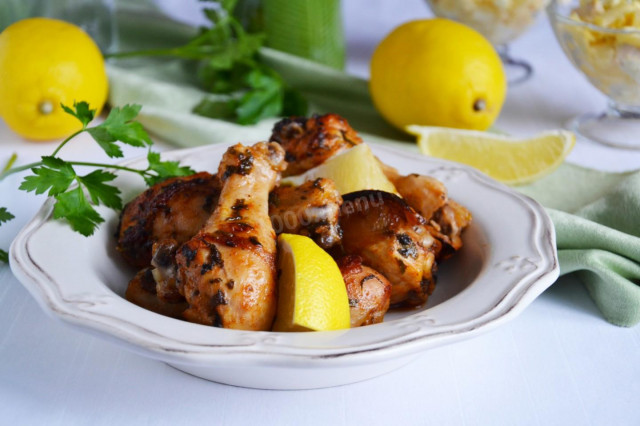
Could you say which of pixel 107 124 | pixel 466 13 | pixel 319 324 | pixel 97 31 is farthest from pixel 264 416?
pixel 97 31

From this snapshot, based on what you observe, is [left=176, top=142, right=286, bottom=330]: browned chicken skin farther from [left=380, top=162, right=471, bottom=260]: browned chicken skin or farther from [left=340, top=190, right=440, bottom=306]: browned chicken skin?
[left=380, top=162, right=471, bottom=260]: browned chicken skin

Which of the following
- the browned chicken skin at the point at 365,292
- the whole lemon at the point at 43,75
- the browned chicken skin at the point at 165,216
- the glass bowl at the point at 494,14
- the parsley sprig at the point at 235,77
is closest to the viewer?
the browned chicken skin at the point at 365,292

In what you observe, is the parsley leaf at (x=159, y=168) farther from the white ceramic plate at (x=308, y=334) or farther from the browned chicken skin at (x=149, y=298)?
the browned chicken skin at (x=149, y=298)

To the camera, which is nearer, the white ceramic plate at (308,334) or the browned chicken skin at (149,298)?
the white ceramic plate at (308,334)

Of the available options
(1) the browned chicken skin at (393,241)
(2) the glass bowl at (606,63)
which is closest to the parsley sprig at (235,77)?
(2) the glass bowl at (606,63)

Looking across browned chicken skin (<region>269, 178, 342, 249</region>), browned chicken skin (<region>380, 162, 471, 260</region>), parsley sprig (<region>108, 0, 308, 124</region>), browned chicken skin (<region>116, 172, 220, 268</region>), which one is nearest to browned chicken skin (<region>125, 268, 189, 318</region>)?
browned chicken skin (<region>116, 172, 220, 268</region>)
